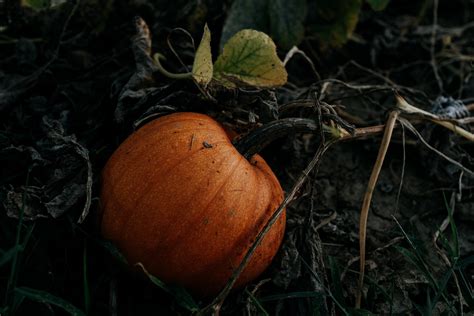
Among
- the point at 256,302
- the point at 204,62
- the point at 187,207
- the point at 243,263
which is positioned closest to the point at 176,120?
the point at 204,62

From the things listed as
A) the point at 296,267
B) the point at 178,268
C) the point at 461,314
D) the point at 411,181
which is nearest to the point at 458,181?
the point at 411,181

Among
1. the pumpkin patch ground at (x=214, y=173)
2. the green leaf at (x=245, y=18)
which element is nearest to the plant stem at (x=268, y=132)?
the pumpkin patch ground at (x=214, y=173)

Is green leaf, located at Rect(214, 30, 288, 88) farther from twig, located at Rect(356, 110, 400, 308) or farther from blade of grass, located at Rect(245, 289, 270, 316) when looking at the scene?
blade of grass, located at Rect(245, 289, 270, 316)

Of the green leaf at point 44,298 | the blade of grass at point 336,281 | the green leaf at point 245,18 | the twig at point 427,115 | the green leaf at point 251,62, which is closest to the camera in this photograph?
the green leaf at point 44,298

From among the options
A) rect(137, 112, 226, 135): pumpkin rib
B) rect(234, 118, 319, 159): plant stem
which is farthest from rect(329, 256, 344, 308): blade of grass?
rect(137, 112, 226, 135): pumpkin rib

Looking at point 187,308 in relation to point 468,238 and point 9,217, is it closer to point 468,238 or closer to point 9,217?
point 9,217

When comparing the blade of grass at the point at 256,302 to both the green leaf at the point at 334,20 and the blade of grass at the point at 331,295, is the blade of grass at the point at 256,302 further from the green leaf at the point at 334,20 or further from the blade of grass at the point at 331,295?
the green leaf at the point at 334,20
